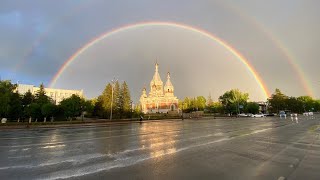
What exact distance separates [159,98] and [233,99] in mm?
37480

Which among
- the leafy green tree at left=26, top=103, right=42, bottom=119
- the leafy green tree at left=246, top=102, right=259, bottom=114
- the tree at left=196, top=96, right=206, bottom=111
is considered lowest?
the leafy green tree at left=26, top=103, right=42, bottom=119

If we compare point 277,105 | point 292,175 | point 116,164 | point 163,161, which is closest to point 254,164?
point 292,175

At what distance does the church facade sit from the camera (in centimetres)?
14088

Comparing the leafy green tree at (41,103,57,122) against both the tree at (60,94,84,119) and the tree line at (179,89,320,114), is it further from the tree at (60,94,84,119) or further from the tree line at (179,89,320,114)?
the tree line at (179,89,320,114)

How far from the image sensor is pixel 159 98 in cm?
14100

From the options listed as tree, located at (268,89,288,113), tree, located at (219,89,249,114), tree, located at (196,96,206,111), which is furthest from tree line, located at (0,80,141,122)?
tree, located at (268,89,288,113)

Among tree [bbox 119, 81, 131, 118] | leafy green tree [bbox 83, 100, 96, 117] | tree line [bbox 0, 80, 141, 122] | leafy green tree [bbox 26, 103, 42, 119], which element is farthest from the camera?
tree [bbox 119, 81, 131, 118]

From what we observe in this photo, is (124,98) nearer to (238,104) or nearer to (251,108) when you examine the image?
(238,104)

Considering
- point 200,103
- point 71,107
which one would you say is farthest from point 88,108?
point 200,103

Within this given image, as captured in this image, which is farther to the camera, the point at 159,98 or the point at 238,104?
the point at 159,98

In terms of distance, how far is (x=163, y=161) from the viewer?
1073 centimetres

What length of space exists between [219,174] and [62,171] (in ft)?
15.6

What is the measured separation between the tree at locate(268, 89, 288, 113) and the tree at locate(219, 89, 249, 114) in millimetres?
18539

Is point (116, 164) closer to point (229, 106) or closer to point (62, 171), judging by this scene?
point (62, 171)
